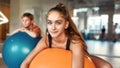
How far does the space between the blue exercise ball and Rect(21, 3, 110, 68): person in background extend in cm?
116

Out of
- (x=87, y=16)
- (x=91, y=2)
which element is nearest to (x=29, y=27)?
(x=91, y=2)

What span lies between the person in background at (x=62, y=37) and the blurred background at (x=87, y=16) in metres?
6.99

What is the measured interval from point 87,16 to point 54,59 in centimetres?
1355

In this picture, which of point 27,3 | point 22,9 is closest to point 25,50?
point 22,9

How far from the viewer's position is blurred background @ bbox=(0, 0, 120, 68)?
9.42 meters

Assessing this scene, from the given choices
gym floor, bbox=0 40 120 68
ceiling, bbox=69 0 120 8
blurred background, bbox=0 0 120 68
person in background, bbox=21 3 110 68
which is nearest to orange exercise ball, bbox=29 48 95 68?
person in background, bbox=21 3 110 68

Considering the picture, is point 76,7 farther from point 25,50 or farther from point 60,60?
point 60,60

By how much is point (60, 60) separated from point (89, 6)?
519 inches

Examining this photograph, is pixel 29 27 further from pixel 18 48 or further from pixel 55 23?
pixel 55 23

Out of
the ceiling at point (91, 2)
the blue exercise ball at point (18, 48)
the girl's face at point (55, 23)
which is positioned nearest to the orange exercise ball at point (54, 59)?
the girl's face at point (55, 23)

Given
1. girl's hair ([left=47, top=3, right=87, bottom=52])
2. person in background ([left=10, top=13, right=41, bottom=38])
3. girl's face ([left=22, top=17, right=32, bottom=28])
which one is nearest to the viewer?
girl's hair ([left=47, top=3, right=87, bottom=52])

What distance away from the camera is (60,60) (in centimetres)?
191

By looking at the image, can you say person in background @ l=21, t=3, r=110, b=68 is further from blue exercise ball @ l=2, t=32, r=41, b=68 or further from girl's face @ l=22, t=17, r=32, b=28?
girl's face @ l=22, t=17, r=32, b=28

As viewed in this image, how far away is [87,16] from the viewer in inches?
602
